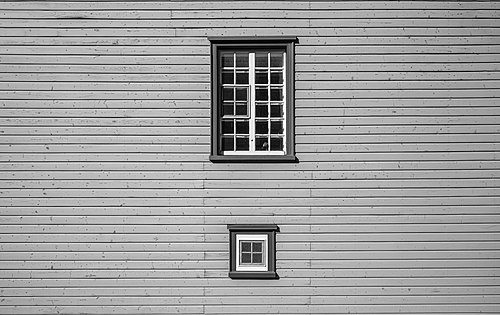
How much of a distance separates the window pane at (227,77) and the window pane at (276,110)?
28.2 inches

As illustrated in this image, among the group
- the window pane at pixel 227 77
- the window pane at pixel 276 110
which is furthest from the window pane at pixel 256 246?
the window pane at pixel 227 77

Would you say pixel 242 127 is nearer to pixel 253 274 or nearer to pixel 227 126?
pixel 227 126

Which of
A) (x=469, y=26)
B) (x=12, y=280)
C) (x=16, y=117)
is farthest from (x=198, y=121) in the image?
(x=469, y=26)

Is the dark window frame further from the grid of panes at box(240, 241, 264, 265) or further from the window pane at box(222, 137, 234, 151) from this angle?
the window pane at box(222, 137, 234, 151)

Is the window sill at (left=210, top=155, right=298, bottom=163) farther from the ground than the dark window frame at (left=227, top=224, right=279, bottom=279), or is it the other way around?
the window sill at (left=210, top=155, right=298, bottom=163)

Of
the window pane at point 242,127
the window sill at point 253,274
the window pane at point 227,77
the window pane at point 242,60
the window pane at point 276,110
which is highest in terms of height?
the window pane at point 242,60

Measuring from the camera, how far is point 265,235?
6.62m

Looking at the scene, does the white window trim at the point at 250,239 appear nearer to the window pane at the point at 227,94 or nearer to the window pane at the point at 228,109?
the window pane at the point at 228,109

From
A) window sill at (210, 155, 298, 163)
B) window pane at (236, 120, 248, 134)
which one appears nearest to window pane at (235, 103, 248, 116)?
window pane at (236, 120, 248, 134)

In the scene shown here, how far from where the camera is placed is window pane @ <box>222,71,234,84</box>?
6.84 metres

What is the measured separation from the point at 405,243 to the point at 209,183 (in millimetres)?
2924

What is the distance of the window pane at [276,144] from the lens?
685 centimetres

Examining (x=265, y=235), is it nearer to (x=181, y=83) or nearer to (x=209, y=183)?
(x=209, y=183)

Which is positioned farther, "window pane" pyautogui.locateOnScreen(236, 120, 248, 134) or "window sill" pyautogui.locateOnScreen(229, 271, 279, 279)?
"window pane" pyautogui.locateOnScreen(236, 120, 248, 134)
